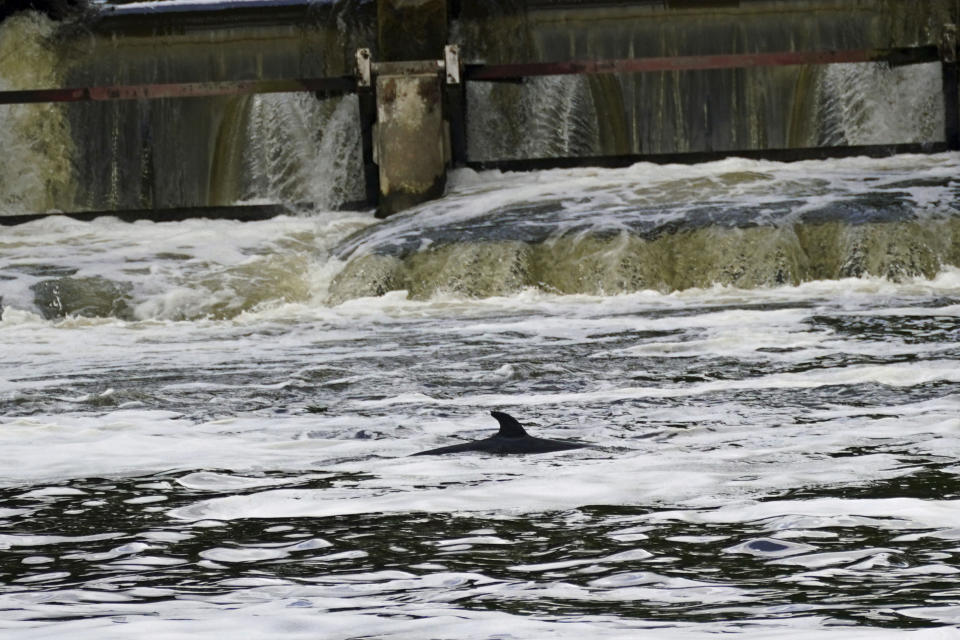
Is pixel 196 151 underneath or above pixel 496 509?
above

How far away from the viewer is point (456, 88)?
15.3 meters

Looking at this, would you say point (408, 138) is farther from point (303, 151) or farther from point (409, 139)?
point (303, 151)

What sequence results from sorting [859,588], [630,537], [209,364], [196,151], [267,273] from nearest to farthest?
[859,588]
[630,537]
[209,364]
[267,273]
[196,151]

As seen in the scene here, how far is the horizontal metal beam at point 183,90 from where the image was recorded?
15.6 meters

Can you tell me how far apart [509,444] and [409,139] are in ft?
33.4

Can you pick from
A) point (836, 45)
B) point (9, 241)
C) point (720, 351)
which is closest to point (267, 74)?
point (9, 241)

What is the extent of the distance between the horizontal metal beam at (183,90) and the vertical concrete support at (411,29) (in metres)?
0.70

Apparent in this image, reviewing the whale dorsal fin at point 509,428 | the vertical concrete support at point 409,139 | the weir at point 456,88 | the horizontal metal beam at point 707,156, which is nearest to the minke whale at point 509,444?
the whale dorsal fin at point 509,428

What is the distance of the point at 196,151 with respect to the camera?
622 inches

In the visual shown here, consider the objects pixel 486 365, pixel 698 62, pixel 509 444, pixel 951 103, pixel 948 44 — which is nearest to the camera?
pixel 509 444

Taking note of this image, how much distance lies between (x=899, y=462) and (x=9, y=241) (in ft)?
39.9

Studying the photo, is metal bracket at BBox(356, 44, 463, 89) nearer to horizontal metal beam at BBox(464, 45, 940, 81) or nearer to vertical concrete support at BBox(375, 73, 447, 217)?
vertical concrete support at BBox(375, 73, 447, 217)

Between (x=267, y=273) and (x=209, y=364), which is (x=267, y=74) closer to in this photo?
(x=267, y=273)

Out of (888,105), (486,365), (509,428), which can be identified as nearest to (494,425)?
(509,428)
